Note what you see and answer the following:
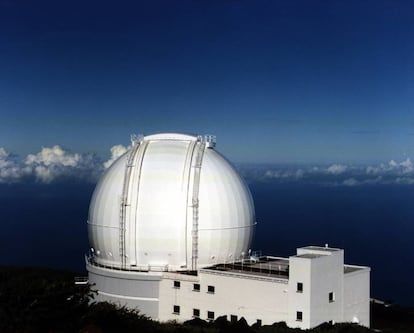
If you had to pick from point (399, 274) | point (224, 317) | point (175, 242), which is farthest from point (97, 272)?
point (399, 274)

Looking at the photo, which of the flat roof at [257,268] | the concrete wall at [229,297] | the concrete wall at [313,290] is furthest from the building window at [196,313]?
the concrete wall at [313,290]

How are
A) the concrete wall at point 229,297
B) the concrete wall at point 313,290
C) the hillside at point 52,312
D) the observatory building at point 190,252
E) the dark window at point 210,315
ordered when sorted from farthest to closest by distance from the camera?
the dark window at point 210,315 → the observatory building at point 190,252 → the concrete wall at point 229,297 → the concrete wall at point 313,290 → the hillside at point 52,312

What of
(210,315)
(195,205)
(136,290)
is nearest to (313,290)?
(210,315)

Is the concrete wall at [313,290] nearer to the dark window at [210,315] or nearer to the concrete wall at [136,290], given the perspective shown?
the dark window at [210,315]

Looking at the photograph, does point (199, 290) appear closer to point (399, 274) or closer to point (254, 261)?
point (254, 261)

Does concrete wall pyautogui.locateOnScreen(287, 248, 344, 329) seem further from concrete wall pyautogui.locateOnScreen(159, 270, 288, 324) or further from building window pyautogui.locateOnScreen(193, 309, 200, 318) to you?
building window pyautogui.locateOnScreen(193, 309, 200, 318)

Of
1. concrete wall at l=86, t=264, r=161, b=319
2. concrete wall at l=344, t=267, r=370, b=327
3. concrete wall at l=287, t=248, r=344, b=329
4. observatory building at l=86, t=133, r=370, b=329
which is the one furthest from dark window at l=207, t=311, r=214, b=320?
concrete wall at l=344, t=267, r=370, b=327

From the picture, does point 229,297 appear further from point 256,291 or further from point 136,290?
point 136,290
